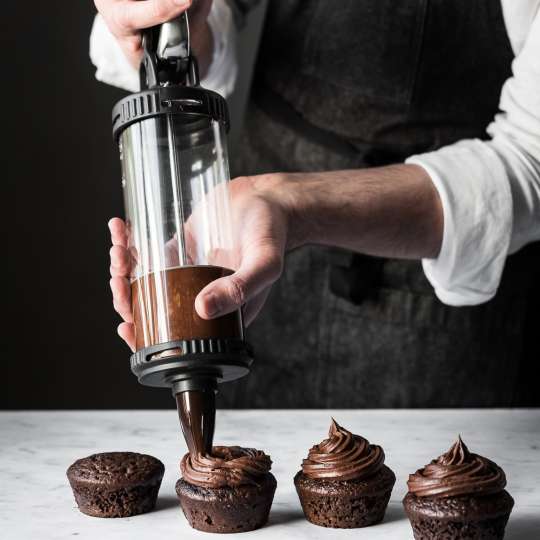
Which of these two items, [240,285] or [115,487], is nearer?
[240,285]

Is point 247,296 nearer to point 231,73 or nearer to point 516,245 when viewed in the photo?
point 516,245

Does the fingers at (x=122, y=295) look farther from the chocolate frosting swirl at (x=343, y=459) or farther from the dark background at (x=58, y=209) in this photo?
the dark background at (x=58, y=209)

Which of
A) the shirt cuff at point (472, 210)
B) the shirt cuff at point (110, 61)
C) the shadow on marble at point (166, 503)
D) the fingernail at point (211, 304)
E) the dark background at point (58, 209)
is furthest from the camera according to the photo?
the dark background at point (58, 209)

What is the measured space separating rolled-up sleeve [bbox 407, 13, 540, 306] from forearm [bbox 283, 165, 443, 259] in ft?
0.09

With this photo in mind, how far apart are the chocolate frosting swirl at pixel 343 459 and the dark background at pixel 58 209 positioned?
1584 millimetres

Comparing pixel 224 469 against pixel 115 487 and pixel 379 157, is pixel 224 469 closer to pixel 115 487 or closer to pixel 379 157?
pixel 115 487

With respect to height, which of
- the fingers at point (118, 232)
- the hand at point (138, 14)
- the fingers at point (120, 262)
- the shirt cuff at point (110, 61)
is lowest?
the fingers at point (120, 262)

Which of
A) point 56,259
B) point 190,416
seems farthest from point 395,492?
point 56,259

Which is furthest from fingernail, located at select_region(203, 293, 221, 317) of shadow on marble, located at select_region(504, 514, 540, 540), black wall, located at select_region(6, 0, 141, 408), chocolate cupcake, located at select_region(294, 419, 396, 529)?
black wall, located at select_region(6, 0, 141, 408)

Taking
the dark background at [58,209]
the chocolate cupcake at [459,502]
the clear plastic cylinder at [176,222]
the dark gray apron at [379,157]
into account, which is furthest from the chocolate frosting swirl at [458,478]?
the dark background at [58,209]

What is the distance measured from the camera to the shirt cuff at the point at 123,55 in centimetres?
165

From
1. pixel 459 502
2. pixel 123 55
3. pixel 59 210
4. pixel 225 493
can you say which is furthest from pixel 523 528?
pixel 59 210

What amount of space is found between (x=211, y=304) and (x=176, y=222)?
0.55 ft

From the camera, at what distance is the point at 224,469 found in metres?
1.18
